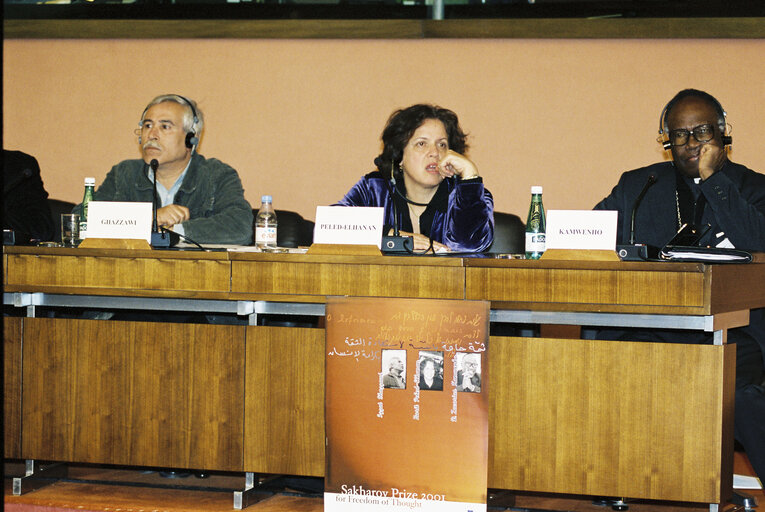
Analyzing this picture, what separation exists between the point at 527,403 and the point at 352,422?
40cm

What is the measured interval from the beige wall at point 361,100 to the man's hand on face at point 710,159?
0.97m

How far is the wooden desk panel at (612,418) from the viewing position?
181 cm

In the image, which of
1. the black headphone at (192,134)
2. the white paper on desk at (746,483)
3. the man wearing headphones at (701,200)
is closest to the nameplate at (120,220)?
the black headphone at (192,134)

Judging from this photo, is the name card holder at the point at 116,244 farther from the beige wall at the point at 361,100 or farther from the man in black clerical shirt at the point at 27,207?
the beige wall at the point at 361,100

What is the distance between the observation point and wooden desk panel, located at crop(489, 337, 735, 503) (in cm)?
181

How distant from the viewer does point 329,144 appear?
12.0 feet

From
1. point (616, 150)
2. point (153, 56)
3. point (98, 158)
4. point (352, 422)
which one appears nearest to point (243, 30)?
point (153, 56)

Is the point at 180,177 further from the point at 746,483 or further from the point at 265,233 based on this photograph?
the point at 746,483

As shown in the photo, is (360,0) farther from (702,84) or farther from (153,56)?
(702,84)

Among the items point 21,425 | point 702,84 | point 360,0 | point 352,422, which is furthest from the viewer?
point 360,0

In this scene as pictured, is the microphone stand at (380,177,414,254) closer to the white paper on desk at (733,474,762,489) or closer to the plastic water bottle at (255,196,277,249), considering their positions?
the plastic water bottle at (255,196,277,249)

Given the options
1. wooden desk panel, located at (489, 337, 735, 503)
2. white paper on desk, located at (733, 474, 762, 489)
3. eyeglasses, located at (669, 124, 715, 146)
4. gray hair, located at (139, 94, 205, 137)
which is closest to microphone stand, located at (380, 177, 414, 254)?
wooden desk panel, located at (489, 337, 735, 503)

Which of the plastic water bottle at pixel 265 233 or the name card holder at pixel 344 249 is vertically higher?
the plastic water bottle at pixel 265 233

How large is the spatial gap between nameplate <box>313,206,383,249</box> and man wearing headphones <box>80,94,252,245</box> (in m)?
0.69
